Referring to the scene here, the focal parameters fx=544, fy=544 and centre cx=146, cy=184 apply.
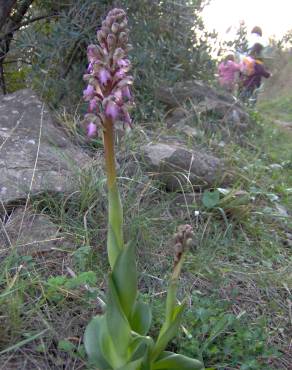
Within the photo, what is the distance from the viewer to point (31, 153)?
3.71m

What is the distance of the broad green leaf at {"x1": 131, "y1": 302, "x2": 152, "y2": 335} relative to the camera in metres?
2.15

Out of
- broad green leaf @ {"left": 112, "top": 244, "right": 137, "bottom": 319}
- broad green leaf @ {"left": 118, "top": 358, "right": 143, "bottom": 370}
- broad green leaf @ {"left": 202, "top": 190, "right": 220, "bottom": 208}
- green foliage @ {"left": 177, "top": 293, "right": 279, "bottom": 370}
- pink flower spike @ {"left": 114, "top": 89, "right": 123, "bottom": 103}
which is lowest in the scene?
green foliage @ {"left": 177, "top": 293, "right": 279, "bottom": 370}

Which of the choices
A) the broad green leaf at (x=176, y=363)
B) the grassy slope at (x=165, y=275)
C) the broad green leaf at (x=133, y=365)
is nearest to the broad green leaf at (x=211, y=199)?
the grassy slope at (x=165, y=275)

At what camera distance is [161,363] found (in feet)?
6.84

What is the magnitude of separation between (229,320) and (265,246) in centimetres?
116

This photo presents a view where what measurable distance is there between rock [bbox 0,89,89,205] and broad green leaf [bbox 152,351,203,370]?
5.05ft

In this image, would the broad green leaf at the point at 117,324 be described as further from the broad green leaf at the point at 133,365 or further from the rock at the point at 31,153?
the rock at the point at 31,153

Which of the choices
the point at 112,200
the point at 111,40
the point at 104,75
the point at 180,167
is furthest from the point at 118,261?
the point at 180,167

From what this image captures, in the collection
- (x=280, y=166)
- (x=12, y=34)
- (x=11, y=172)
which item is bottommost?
(x=280, y=166)

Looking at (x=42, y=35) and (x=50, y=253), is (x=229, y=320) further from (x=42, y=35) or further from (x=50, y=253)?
(x=42, y=35)

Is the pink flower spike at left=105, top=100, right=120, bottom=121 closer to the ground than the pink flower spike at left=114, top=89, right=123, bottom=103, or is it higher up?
closer to the ground

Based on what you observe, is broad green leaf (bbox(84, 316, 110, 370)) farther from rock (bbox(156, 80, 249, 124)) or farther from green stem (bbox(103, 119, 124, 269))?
rock (bbox(156, 80, 249, 124))

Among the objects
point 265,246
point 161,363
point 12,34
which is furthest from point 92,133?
point 12,34

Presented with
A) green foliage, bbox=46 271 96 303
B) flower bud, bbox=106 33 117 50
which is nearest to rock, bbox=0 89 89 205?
green foliage, bbox=46 271 96 303
